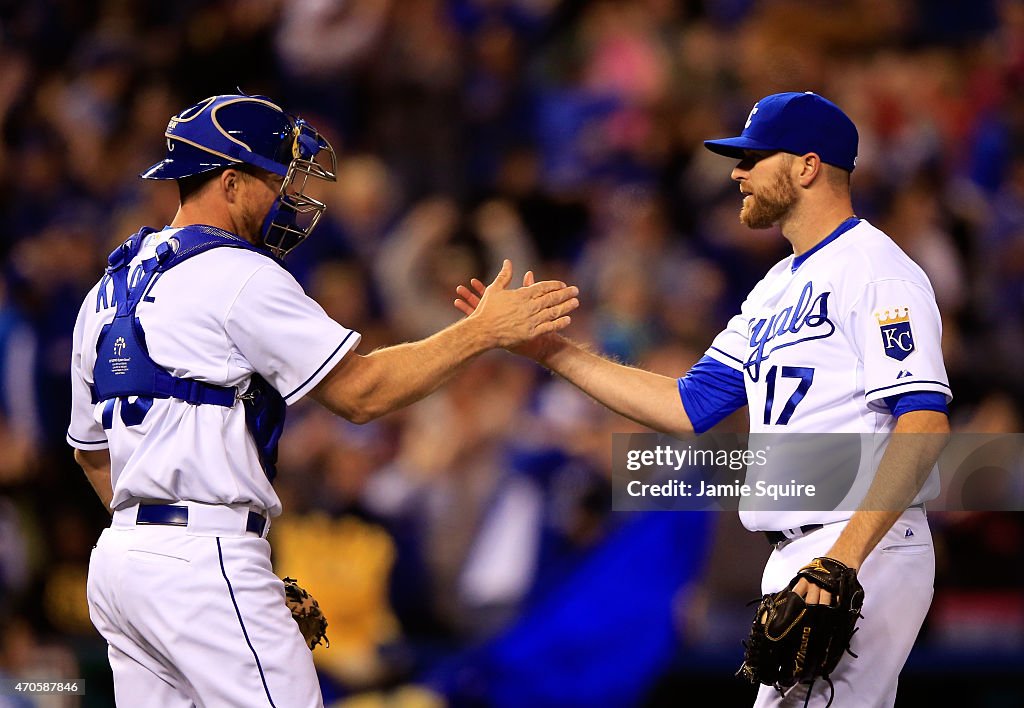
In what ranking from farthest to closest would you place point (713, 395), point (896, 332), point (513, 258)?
point (513, 258), point (713, 395), point (896, 332)

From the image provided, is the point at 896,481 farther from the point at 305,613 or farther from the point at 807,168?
the point at 305,613

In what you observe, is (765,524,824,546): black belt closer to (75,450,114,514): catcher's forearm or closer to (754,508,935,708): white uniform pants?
(754,508,935,708): white uniform pants

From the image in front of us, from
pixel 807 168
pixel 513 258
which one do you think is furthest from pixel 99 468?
pixel 513 258

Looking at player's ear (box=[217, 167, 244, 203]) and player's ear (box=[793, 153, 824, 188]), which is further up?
player's ear (box=[793, 153, 824, 188])

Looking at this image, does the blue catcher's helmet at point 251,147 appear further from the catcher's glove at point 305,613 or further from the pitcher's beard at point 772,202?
the pitcher's beard at point 772,202

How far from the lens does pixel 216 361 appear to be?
3662 millimetres

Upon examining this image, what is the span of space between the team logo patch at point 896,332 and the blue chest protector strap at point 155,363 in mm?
1710

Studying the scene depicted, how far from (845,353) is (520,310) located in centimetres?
101

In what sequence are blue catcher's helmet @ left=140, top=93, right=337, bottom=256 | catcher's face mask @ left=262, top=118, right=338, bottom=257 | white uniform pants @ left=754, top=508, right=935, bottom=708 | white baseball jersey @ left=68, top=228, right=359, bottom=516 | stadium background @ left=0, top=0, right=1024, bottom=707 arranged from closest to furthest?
1. white baseball jersey @ left=68, top=228, right=359, bottom=516
2. white uniform pants @ left=754, top=508, right=935, bottom=708
3. blue catcher's helmet @ left=140, top=93, right=337, bottom=256
4. catcher's face mask @ left=262, top=118, right=338, bottom=257
5. stadium background @ left=0, top=0, right=1024, bottom=707

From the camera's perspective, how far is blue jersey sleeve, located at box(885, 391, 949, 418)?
12.0ft

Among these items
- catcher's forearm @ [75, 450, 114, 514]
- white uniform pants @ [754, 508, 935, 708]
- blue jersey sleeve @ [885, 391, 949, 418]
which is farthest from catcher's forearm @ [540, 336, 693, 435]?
catcher's forearm @ [75, 450, 114, 514]

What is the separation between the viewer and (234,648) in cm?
358

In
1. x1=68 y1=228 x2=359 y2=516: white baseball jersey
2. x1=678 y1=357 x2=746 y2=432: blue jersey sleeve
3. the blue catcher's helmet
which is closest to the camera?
x1=68 y1=228 x2=359 y2=516: white baseball jersey

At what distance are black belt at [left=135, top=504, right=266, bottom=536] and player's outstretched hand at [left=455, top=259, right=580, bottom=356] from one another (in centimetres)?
96
